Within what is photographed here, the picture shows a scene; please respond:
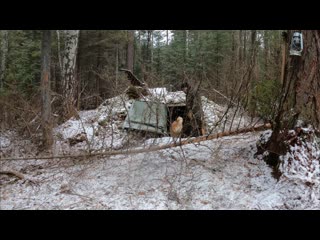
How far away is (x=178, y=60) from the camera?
1812 cm

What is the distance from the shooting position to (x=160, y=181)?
469 cm

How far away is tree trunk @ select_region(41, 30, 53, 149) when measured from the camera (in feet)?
20.5

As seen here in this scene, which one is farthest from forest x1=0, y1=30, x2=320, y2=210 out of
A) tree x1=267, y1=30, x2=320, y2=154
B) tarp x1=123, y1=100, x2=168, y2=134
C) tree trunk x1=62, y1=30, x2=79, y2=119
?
tree trunk x1=62, y1=30, x2=79, y2=119

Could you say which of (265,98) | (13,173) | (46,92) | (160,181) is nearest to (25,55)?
(46,92)

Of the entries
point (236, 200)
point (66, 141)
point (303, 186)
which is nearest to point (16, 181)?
point (66, 141)

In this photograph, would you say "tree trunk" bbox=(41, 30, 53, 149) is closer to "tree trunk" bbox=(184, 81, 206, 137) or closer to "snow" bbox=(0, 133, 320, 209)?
"snow" bbox=(0, 133, 320, 209)

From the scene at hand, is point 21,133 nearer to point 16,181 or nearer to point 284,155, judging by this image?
point 16,181

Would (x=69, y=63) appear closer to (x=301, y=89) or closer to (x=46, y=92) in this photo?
(x=46, y=92)

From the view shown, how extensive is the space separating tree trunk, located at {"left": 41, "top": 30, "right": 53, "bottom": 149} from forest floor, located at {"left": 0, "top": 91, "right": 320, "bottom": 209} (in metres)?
0.38

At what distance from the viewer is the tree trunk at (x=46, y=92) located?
6.23 metres

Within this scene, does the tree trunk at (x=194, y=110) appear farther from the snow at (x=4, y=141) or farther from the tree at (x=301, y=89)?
the snow at (x=4, y=141)

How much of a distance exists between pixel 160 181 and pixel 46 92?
347 cm

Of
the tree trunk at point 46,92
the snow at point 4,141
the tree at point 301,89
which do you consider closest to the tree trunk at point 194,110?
the tree at point 301,89

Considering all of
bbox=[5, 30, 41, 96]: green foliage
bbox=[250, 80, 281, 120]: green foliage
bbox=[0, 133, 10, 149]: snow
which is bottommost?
bbox=[0, 133, 10, 149]: snow
